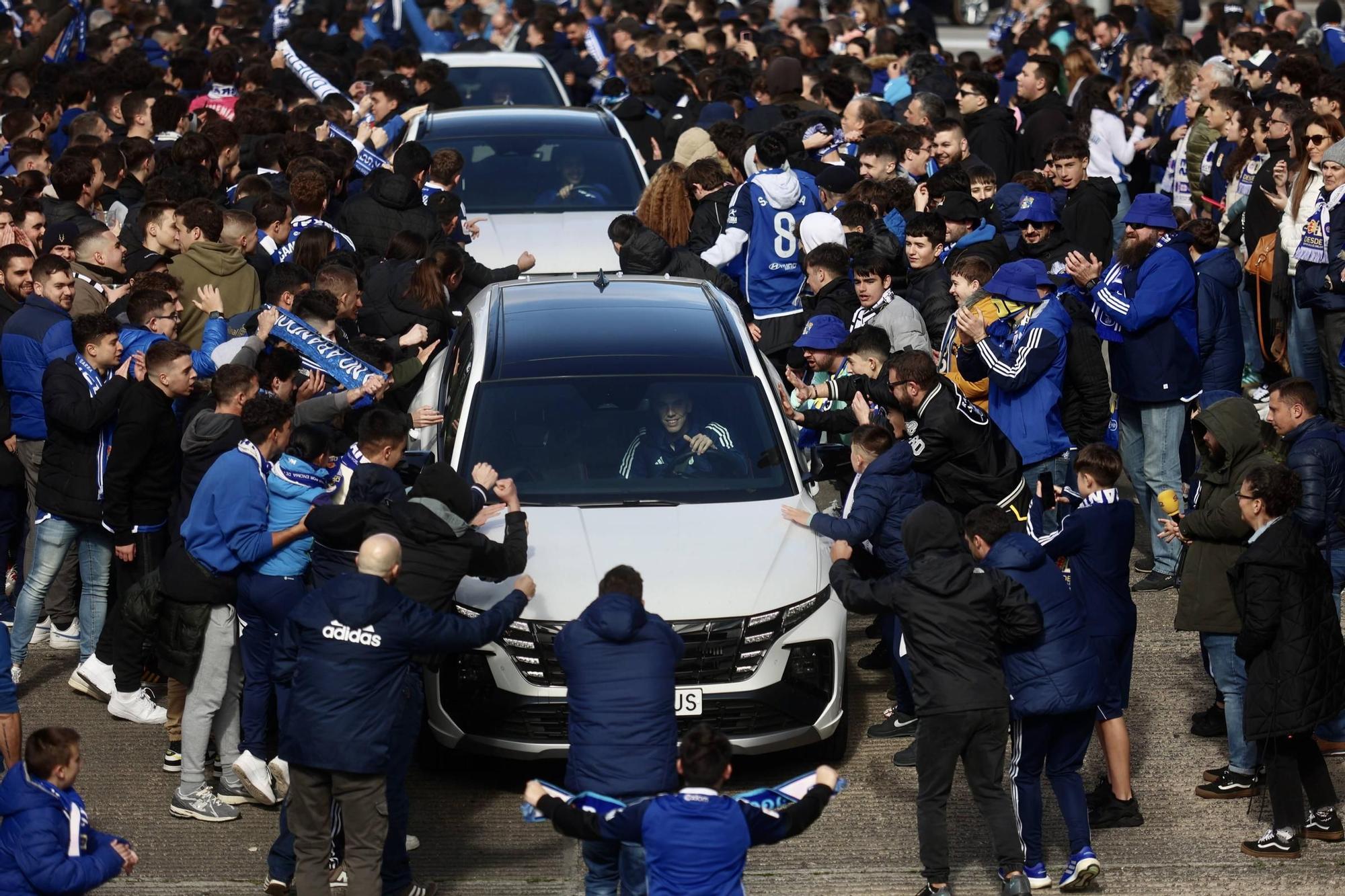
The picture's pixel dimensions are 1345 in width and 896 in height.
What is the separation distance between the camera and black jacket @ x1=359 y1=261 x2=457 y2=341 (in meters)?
9.93

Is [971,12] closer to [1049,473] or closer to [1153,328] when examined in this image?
[1153,328]

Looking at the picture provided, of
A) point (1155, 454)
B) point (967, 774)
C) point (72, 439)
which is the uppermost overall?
point (72, 439)

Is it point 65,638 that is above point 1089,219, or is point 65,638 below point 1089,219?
below

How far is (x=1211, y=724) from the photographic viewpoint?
818cm

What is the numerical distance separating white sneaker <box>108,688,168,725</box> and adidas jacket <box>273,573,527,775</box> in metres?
2.42

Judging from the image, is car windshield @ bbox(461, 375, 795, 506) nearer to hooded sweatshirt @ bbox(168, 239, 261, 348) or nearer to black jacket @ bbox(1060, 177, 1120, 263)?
hooded sweatshirt @ bbox(168, 239, 261, 348)

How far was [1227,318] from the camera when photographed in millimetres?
9992

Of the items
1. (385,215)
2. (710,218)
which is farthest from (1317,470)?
(385,215)

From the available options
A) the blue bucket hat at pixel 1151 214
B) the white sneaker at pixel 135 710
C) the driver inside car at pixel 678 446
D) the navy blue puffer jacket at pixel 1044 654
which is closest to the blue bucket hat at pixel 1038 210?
the blue bucket hat at pixel 1151 214

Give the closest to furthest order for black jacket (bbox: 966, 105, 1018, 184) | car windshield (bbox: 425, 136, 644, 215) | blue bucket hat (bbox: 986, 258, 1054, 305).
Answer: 1. blue bucket hat (bbox: 986, 258, 1054, 305)
2. car windshield (bbox: 425, 136, 644, 215)
3. black jacket (bbox: 966, 105, 1018, 184)

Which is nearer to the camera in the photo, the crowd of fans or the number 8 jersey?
the crowd of fans

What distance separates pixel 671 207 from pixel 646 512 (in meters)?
5.04

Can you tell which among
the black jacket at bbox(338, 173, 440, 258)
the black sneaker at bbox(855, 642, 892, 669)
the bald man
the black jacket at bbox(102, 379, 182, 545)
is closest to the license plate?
the bald man

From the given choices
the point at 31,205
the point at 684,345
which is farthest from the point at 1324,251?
the point at 31,205
